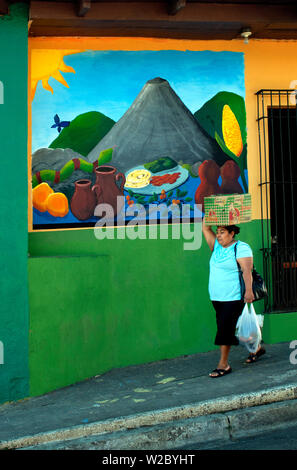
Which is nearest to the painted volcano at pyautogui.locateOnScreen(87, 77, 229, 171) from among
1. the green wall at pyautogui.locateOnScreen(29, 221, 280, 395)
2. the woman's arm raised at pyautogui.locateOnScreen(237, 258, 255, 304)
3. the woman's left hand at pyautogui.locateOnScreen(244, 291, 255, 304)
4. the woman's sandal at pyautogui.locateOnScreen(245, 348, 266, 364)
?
the green wall at pyautogui.locateOnScreen(29, 221, 280, 395)

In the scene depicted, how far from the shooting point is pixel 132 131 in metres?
7.02

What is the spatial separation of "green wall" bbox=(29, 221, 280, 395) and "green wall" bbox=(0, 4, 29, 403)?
4.9 inches

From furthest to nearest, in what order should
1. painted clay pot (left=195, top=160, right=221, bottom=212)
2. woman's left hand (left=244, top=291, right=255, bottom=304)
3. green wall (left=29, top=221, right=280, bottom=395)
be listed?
painted clay pot (left=195, top=160, right=221, bottom=212) → green wall (left=29, top=221, right=280, bottom=395) → woman's left hand (left=244, top=291, right=255, bottom=304)

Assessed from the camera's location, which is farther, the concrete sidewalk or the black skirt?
the black skirt

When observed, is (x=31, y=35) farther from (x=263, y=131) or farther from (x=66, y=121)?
(x=263, y=131)

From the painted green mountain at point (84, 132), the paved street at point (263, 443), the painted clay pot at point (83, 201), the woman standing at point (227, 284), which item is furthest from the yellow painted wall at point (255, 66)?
the paved street at point (263, 443)

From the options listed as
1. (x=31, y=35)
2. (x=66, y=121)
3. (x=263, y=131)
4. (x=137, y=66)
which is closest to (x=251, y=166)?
(x=263, y=131)

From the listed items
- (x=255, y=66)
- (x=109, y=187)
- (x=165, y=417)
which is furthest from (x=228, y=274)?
(x=255, y=66)

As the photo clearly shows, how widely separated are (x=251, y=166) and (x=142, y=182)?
1496 mm

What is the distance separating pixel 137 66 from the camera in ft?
23.2

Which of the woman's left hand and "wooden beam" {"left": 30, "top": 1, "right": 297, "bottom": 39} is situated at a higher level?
"wooden beam" {"left": 30, "top": 1, "right": 297, "bottom": 39}

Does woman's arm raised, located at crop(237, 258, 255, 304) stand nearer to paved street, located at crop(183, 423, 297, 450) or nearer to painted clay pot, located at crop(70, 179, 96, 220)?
paved street, located at crop(183, 423, 297, 450)

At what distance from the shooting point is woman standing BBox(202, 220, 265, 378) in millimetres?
5836

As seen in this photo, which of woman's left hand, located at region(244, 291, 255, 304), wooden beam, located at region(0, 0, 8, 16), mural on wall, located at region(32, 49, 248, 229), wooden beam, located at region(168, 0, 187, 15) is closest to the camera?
woman's left hand, located at region(244, 291, 255, 304)
